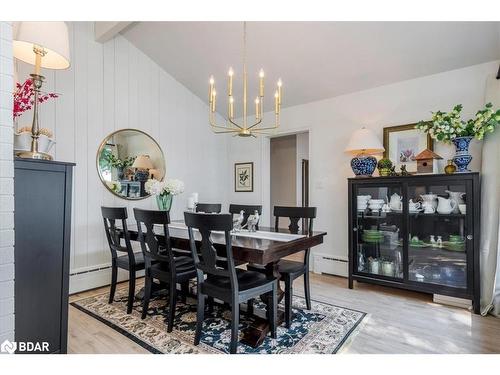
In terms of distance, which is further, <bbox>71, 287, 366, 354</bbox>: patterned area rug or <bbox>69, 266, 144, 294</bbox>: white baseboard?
<bbox>69, 266, 144, 294</bbox>: white baseboard

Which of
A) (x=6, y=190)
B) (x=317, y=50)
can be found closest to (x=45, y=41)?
(x=6, y=190)

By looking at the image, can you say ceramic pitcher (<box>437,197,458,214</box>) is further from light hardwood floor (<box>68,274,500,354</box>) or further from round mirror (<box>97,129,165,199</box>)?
round mirror (<box>97,129,165,199</box>)

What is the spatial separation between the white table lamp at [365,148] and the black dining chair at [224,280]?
180 centimetres

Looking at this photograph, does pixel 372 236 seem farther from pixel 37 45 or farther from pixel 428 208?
pixel 37 45

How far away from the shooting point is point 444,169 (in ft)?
9.62

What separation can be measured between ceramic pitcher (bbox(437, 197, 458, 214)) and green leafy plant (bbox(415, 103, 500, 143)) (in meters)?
0.58

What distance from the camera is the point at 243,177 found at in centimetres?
480

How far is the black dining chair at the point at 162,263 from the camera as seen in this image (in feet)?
7.43

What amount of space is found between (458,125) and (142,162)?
11.6 ft

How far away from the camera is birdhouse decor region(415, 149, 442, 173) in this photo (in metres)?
2.93

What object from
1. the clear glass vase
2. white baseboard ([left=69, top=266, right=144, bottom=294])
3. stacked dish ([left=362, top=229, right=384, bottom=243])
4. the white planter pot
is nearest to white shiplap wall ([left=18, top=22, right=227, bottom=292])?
white baseboard ([left=69, top=266, right=144, bottom=294])

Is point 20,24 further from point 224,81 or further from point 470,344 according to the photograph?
point 470,344

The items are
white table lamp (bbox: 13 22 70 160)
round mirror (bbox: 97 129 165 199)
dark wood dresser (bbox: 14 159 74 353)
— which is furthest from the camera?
round mirror (bbox: 97 129 165 199)
